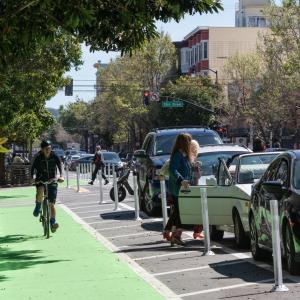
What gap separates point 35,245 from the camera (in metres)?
13.3

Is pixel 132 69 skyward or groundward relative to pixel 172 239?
skyward

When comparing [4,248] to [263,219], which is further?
[4,248]

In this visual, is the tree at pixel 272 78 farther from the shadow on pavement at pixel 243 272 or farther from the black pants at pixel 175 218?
the shadow on pavement at pixel 243 272

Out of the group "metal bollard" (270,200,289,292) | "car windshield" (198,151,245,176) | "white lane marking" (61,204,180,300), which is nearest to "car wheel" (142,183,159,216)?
"white lane marking" (61,204,180,300)

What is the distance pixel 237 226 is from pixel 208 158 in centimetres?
386

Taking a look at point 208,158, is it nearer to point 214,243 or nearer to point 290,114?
point 214,243

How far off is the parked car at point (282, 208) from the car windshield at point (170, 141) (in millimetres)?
7536

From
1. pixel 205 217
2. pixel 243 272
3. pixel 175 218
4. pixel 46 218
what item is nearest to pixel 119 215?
pixel 46 218

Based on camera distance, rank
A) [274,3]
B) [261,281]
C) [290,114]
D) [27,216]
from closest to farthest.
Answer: [261,281], [27,216], [274,3], [290,114]

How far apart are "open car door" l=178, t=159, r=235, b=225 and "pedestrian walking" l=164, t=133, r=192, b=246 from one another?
16cm

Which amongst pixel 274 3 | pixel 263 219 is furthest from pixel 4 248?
pixel 274 3

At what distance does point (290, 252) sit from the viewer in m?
8.98

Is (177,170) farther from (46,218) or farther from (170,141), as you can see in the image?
(170,141)

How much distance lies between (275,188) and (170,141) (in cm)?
927
